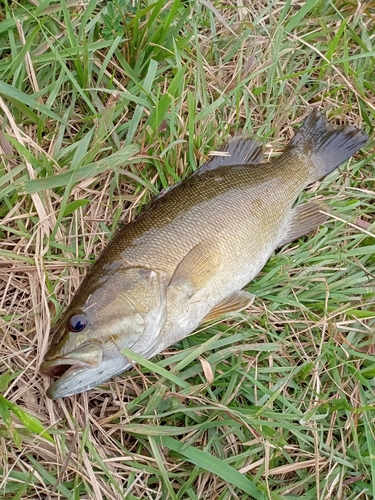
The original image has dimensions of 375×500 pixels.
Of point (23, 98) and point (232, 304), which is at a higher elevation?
point (23, 98)

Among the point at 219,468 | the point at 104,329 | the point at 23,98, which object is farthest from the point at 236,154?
the point at 219,468

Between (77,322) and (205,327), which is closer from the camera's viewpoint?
(77,322)

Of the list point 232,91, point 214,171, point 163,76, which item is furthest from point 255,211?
point 163,76

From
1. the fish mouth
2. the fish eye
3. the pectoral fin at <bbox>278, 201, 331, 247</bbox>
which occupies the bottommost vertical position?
the pectoral fin at <bbox>278, 201, 331, 247</bbox>

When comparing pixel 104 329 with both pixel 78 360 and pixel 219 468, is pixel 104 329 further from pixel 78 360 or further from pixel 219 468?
pixel 219 468

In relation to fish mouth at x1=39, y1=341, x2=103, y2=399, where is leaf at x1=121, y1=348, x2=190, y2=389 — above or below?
below

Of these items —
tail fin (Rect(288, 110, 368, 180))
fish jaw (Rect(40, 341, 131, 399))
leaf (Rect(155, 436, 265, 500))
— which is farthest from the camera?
tail fin (Rect(288, 110, 368, 180))

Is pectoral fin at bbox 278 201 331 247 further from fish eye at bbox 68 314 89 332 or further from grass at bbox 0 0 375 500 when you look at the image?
fish eye at bbox 68 314 89 332

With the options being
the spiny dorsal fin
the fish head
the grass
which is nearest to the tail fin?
the grass
